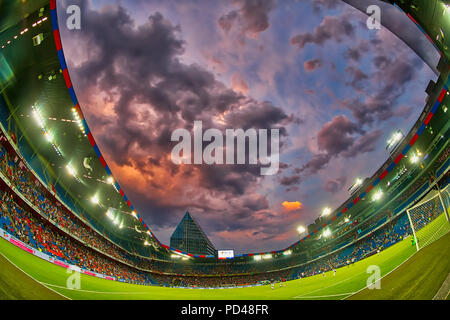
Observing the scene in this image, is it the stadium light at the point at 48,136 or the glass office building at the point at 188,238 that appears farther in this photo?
the glass office building at the point at 188,238

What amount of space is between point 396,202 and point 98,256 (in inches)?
1940

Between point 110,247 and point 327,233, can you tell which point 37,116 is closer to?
point 110,247

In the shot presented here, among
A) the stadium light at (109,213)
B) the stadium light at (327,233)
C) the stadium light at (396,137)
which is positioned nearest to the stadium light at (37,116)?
the stadium light at (109,213)

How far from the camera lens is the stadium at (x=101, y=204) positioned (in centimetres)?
915

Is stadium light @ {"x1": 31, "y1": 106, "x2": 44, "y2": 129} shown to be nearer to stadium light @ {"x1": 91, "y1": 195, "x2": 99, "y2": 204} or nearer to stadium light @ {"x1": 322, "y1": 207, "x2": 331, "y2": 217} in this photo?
stadium light @ {"x1": 91, "y1": 195, "x2": 99, "y2": 204}

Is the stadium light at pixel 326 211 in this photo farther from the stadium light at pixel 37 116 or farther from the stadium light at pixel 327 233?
the stadium light at pixel 37 116

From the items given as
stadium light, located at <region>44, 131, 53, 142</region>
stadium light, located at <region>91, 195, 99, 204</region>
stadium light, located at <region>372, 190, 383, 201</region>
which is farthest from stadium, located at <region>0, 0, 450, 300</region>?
stadium light, located at <region>91, 195, 99, 204</region>

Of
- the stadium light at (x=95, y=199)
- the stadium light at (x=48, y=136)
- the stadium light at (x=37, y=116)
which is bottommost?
the stadium light at (x=95, y=199)

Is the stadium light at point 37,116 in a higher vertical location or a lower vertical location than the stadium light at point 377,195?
higher

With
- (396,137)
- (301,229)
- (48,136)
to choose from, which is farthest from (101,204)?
(396,137)

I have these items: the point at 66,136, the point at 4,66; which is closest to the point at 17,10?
the point at 4,66
